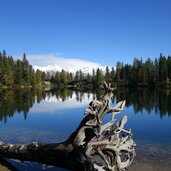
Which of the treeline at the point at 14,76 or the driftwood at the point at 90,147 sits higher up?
the treeline at the point at 14,76

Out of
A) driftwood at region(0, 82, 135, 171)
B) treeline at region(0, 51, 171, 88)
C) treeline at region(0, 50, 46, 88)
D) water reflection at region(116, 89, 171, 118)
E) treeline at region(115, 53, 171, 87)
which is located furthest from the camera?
treeline at region(115, 53, 171, 87)

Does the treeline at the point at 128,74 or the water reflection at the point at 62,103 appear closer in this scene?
the water reflection at the point at 62,103

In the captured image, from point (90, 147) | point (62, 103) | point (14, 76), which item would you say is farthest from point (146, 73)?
point (90, 147)

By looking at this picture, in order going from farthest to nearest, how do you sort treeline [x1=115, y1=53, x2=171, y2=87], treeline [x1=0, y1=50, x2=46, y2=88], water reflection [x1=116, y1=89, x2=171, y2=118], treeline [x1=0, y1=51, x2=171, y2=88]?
treeline [x1=115, y1=53, x2=171, y2=87]
treeline [x1=0, y1=51, x2=171, y2=88]
treeline [x1=0, y1=50, x2=46, y2=88]
water reflection [x1=116, y1=89, x2=171, y2=118]

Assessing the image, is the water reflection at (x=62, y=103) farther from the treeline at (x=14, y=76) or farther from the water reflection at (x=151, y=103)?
the treeline at (x=14, y=76)

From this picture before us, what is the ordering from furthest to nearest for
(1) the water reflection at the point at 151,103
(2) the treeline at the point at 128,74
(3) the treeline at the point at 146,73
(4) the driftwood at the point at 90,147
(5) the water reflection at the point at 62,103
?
(3) the treeline at the point at 146,73, (2) the treeline at the point at 128,74, (5) the water reflection at the point at 62,103, (1) the water reflection at the point at 151,103, (4) the driftwood at the point at 90,147

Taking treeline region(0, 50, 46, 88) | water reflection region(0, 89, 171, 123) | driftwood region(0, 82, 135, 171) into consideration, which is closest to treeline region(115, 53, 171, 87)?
treeline region(0, 50, 46, 88)

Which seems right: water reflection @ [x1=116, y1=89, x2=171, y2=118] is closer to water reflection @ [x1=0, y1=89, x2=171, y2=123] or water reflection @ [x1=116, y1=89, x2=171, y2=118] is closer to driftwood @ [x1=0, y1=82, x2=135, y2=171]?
water reflection @ [x1=0, y1=89, x2=171, y2=123]

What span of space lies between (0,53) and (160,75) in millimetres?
80136

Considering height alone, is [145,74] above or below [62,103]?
above

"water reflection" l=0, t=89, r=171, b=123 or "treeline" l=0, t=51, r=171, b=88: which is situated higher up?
"treeline" l=0, t=51, r=171, b=88

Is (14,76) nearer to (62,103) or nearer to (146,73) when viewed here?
(146,73)

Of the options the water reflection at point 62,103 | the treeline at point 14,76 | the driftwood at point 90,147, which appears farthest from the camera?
the treeline at point 14,76

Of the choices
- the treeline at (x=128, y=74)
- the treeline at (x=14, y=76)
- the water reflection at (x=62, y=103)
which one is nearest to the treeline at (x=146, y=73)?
the treeline at (x=128, y=74)
